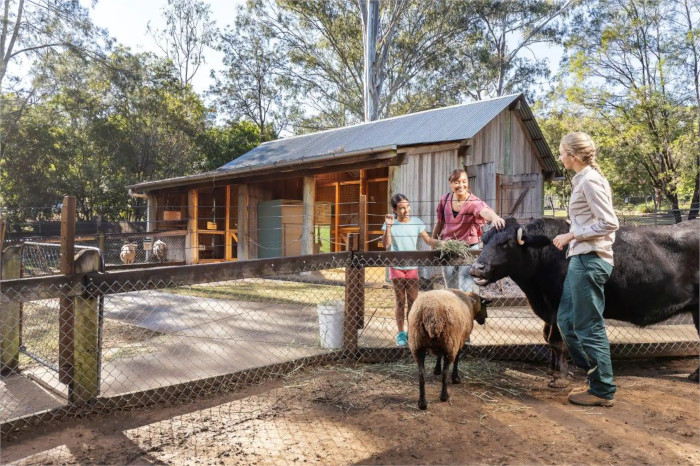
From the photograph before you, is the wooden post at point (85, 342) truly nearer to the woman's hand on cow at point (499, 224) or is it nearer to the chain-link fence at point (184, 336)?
the chain-link fence at point (184, 336)

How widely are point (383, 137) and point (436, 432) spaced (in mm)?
11483

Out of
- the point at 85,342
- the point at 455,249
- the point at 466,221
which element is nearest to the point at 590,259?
the point at 455,249

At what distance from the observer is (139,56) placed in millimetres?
28359

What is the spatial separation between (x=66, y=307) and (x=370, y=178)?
11.2 m

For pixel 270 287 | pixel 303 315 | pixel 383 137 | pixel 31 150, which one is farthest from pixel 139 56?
pixel 303 315

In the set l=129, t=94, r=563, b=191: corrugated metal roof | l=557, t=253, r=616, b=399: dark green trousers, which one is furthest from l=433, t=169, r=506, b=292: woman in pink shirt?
l=129, t=94, r=563, b=191: corrugated metal roof

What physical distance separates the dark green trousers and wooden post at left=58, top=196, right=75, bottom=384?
12.1ft

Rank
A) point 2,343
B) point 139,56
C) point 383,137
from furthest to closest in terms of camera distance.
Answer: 1. point 139,56
2. point 383,137
3. point 2,343

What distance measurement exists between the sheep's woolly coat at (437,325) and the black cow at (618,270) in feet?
1.66

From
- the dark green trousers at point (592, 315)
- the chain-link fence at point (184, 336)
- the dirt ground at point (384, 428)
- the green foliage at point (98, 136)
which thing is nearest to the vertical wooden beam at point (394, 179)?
the chain-link fence at point (184, 336)

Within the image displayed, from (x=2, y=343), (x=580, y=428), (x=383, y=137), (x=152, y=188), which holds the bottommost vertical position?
(x=580, y=428)

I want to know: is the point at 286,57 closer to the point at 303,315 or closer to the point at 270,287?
the point at 270,287

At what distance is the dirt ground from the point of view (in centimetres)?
272

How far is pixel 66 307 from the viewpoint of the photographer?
326 centimetres
